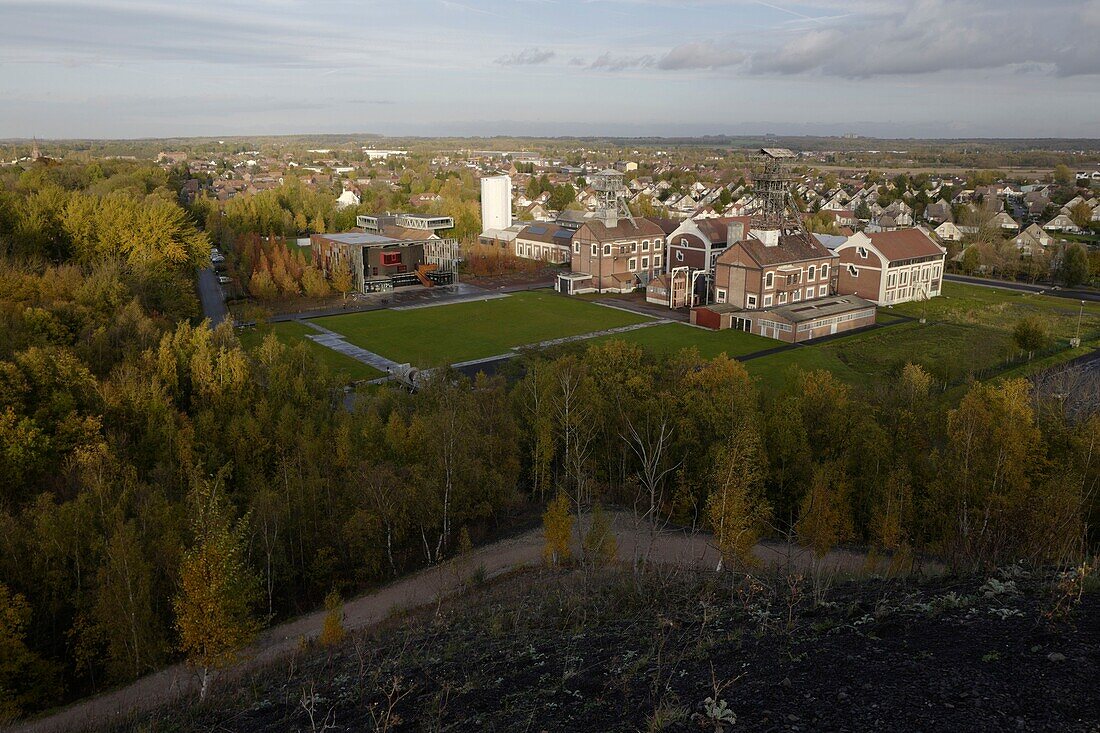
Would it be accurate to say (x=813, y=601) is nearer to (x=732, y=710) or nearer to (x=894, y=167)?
(x=732, y=710)

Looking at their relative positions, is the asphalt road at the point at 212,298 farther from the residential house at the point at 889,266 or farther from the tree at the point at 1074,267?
the tree at the point at 1074,267

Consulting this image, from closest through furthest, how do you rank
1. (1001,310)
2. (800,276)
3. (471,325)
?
(471,325), (1001,310), (800,276)

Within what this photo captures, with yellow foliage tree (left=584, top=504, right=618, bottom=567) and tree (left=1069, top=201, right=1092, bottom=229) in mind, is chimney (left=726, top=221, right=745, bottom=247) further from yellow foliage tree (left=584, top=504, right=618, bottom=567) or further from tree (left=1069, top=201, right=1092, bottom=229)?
tree (left=1069, top=201, right=1092, bottom=229)

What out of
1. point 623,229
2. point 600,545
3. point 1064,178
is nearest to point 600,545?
point 600,545

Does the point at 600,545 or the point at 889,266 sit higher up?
the point at 889,266

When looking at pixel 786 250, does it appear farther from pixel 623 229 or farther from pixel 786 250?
pixel 623 229

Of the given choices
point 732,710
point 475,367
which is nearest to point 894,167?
point 475,367
